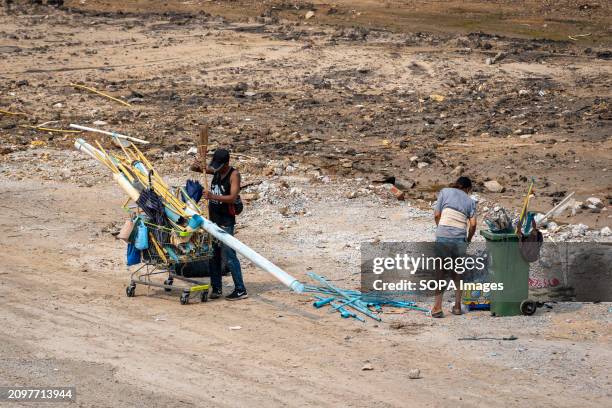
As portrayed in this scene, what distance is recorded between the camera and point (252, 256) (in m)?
10.7

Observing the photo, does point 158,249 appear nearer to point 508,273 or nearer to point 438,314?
point 438,314

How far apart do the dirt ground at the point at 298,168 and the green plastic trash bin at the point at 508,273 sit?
162mm

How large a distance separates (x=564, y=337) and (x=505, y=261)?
3.14 ft

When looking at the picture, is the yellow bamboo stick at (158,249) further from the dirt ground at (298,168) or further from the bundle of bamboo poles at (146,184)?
the dirt ground at (298,168)

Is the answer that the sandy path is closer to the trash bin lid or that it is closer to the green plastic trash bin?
the green plastic trash bin

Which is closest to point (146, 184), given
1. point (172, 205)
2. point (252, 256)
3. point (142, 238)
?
point (172, 205)

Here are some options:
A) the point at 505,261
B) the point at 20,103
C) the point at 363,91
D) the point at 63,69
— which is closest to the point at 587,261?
the point at 505,261

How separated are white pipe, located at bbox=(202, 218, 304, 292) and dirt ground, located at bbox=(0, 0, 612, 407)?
1.72 ft

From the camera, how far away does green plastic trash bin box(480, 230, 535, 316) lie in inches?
426

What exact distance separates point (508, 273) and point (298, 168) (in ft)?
23.9

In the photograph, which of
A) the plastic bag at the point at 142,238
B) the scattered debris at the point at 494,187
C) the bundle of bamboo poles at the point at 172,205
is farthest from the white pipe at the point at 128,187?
the scattered debris at the point at 494,187

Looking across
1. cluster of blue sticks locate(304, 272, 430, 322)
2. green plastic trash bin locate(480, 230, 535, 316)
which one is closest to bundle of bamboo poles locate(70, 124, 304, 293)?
cluster of blue sticks locate(304, 272, 430, 322)

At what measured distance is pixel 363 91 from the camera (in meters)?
24.4

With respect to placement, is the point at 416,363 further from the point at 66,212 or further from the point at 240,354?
the point at 66,212
